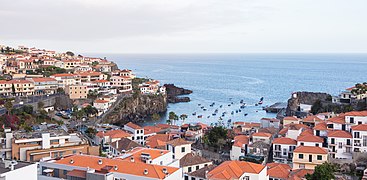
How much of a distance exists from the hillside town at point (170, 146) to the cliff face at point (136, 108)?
1.29 metres

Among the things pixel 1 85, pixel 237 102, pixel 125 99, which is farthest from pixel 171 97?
pixel 1 85

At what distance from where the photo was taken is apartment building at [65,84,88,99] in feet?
173

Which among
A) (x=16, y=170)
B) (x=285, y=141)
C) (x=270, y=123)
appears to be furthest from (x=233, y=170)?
(x=270, y=123)

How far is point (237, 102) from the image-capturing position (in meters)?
69.1

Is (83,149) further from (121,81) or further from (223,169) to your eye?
(121,81)

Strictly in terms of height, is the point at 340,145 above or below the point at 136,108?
above

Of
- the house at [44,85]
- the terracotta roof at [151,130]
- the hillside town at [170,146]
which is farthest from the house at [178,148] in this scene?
the house at [44,85]

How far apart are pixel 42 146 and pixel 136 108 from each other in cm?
3457

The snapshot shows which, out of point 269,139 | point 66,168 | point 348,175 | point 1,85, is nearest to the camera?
point 66,168

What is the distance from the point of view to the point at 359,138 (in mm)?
24703

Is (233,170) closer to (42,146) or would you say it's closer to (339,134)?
(42,146)

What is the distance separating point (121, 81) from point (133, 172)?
4831 centimetres

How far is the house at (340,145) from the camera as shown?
2498 cm

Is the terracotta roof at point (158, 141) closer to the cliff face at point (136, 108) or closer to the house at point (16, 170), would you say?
the house at point (16, 170)
